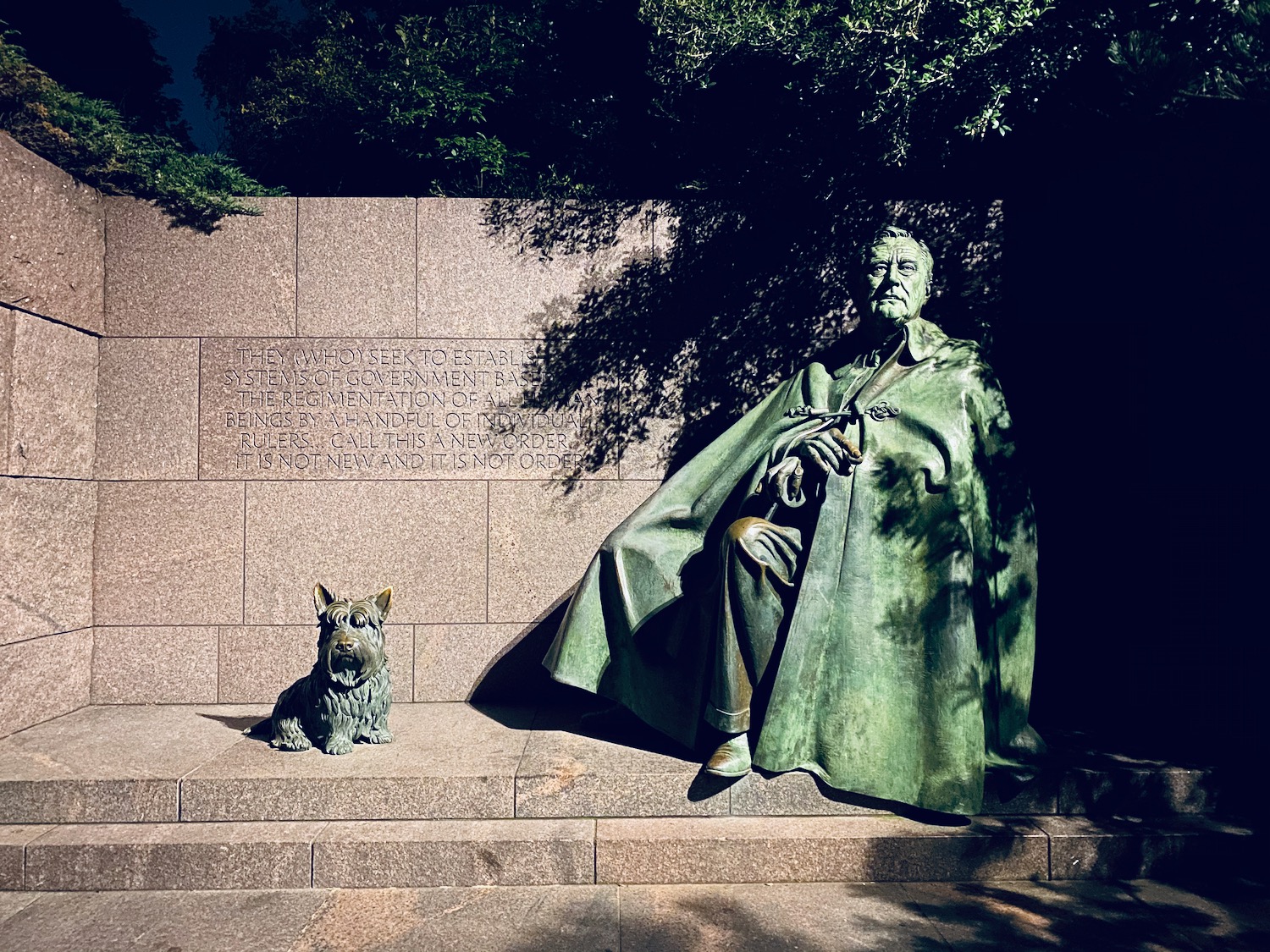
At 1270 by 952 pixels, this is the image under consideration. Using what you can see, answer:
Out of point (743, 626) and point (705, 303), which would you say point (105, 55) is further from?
point (743, 626)

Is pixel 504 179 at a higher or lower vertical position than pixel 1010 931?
higher

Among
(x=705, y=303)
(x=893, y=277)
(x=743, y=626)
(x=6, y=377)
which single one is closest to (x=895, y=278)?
(x=893, y=277)

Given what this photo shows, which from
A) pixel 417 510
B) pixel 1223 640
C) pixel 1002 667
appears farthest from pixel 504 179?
pixel 1223 640

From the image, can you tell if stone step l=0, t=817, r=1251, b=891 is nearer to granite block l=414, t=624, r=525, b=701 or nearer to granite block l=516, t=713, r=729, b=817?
granite block l=516, t=713, r=729, b=817

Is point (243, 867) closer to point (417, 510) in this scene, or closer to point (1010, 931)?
Result: point (417, 510)

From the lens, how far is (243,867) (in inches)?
163

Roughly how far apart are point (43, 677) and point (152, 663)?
0.65m

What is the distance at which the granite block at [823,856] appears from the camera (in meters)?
4.14

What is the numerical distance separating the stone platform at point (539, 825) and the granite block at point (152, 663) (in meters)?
1.34

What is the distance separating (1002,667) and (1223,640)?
6.24ft

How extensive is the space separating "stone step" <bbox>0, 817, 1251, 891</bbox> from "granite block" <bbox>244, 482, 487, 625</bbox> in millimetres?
2166

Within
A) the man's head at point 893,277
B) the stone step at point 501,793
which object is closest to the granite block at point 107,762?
the stone step at point 501,793

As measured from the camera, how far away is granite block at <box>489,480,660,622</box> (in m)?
6.24

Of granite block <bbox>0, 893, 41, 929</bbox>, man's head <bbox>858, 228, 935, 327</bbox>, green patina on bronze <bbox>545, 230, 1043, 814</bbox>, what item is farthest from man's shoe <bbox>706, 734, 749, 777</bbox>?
granite block <bbox>0, 893, 41, 929</bbox>
